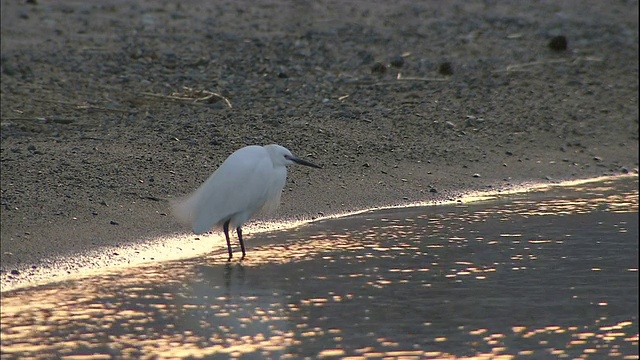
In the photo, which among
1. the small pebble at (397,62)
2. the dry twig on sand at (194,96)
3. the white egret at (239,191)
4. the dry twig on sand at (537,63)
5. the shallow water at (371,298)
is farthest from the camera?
the dry twig on sand at (537,63)

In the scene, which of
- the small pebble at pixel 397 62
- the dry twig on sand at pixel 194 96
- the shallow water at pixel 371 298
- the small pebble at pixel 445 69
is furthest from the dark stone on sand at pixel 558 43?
→ the shallow water at pixel 371 298

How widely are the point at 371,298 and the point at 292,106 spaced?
14.6 ft

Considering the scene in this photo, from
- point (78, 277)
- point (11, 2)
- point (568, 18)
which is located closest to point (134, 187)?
point (78, 277)

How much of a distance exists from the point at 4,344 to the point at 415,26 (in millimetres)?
9314

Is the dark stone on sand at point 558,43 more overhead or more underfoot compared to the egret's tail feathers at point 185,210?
more overhead

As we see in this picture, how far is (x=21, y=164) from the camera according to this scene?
7703 millimetres

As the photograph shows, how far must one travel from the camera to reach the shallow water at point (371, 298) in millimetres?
4895

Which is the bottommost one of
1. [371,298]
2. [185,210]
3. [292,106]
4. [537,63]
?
[371,298]

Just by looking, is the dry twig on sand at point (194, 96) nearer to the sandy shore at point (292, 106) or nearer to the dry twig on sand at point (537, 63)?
the sandy shore at point (292, 106)

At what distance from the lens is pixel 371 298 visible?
565 cm

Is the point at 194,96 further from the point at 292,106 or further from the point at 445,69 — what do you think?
the point at 445,69

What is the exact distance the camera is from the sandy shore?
24.6 feet

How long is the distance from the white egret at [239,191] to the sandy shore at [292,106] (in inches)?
14.2

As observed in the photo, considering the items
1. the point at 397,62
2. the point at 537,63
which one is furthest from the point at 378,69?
the point at 537,63
